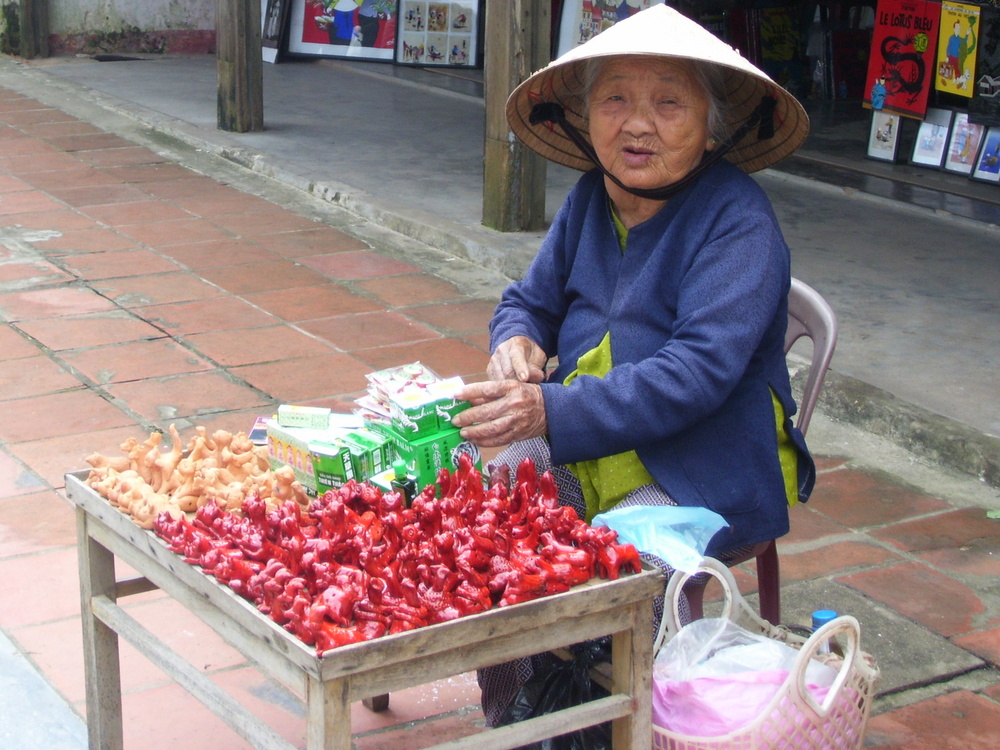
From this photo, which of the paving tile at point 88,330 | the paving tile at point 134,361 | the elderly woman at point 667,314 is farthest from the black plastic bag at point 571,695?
the paving tile at point 88,330

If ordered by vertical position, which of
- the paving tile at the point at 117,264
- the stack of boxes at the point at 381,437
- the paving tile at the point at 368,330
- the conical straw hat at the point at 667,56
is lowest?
the paving tile at the point at 368,330

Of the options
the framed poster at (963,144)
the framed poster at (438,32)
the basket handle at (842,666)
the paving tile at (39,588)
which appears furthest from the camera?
the framed poster at (438,32)

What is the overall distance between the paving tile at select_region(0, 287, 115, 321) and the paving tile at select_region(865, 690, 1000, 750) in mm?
Result: 3735

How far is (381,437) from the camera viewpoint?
Answer: 2.20 metres

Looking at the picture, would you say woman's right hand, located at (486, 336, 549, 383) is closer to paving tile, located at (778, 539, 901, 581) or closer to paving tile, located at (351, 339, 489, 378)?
paving tile, located at (778, 539, 901, 581)

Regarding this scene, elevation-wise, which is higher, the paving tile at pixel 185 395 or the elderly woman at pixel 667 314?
the elderly woman at pixel 667 314

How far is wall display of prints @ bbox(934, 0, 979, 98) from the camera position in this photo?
6.99m

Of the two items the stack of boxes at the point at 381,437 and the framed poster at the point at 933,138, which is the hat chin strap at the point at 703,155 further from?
the framed poster at the point at 933,138

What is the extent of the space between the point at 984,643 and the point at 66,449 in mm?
2651

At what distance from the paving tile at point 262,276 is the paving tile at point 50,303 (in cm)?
55

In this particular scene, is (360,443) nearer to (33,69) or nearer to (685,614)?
(685,614)

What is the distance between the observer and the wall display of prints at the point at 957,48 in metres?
6.99

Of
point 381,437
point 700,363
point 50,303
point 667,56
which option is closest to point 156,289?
point 50,303

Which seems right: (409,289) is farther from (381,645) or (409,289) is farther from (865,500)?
(381,645)
